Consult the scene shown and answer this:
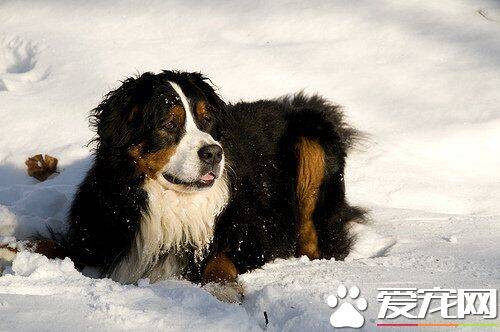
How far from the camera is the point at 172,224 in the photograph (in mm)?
3867

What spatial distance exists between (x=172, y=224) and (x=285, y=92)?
2.80 m

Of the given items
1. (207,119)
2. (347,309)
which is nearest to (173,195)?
(207,119)

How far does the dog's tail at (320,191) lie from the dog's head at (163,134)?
1.03 metres

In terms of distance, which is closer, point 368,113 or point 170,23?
point 368,113

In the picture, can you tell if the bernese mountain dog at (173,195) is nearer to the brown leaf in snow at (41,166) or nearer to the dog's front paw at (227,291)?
the dog's front paw at (227,291)

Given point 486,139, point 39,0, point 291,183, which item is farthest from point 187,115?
point 39,0

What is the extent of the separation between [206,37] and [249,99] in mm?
1358

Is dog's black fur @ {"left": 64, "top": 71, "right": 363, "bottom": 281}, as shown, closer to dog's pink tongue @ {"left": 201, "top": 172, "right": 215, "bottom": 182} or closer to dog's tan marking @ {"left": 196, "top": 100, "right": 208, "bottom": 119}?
dog's tan marking @ {"left": 196, "top": 100, "right": 208, "bottom": 119}

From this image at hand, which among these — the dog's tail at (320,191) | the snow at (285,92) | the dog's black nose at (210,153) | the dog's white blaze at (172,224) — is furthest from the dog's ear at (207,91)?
the snow at (285,92)

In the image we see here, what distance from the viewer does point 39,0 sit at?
26.1ft

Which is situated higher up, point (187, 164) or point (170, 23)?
point (187, 164)

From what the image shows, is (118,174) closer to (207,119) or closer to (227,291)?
(207,119)

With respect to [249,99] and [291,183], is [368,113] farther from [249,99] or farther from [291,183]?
[291,183]

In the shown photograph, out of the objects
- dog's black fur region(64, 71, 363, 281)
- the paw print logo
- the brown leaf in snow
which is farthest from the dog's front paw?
the brown leaf in snow
